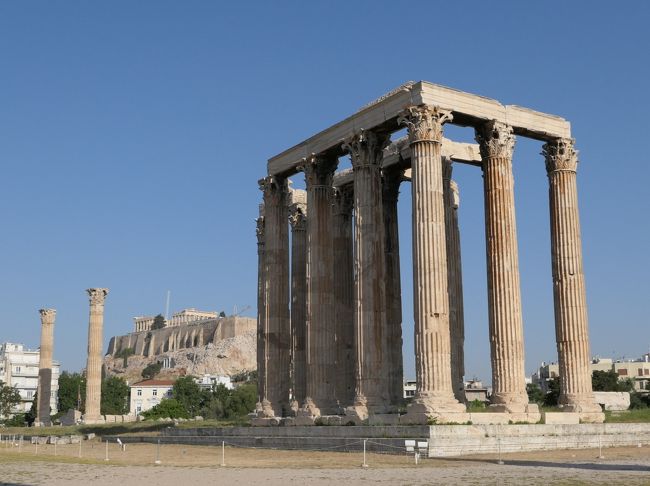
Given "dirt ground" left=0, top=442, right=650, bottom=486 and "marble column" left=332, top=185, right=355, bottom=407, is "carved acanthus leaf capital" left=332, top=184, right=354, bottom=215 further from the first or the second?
"dirt ground" left=0, top=442, right=650, bottom=486

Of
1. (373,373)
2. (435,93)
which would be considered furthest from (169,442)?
(435,93)

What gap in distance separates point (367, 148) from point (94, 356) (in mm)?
54611

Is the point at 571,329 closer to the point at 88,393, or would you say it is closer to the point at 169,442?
the point at 169,442

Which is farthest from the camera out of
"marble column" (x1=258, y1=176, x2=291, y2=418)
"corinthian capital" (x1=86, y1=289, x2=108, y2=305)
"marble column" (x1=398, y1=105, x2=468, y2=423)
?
"corinthian capital" (x1=86, y1=289, x2=108, y2=305)

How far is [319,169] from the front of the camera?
47531 mm

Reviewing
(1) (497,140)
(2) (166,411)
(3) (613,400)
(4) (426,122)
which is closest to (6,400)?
(2) (166,411)

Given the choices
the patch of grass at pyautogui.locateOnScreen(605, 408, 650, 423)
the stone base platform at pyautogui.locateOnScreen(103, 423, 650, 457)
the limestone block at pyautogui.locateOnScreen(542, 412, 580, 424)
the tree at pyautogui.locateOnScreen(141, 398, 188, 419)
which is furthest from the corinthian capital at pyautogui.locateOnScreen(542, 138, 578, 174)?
the tree at pyautogui.locateOnScreen(141, 398, 188, 419)

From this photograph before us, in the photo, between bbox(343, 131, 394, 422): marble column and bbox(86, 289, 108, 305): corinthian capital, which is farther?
bbox(86, 289, 108, 305): corinthian capital

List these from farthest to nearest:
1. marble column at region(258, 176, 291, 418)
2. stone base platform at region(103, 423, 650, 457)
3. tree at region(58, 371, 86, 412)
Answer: tree at region(58, 371, 86, 412) → marble column at region(258, 176, 291, 418) → stone base platform at region(103, 423, 650, 457)

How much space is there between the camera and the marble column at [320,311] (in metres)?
44.8

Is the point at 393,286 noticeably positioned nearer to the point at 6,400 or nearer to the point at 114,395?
the point at 6,400

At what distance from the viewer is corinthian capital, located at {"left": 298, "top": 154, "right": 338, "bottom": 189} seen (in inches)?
1864

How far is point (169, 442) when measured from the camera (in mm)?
51781

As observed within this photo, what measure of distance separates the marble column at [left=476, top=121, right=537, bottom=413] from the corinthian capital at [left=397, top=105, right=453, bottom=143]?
3313 mm
